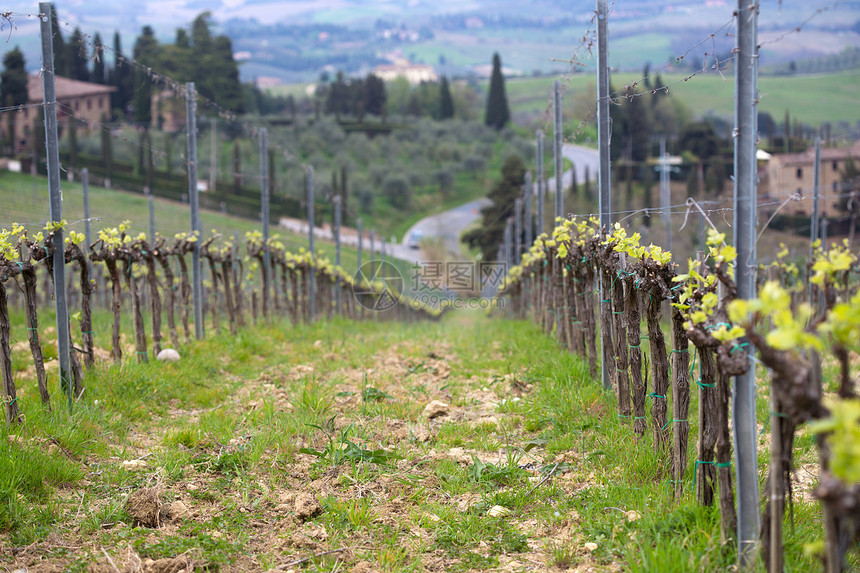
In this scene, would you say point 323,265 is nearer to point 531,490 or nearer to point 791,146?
point 531,490

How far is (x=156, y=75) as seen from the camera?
976 cm

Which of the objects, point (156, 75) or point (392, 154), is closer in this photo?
point (156, 75)

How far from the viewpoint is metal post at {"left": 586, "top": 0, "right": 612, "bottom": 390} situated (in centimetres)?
645

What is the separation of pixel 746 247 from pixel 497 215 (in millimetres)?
36511

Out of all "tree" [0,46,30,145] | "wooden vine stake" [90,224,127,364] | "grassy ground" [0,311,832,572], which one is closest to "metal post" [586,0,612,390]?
"grassy ground" [0,311,832,572]

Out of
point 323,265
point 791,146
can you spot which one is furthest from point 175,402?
point 791,146

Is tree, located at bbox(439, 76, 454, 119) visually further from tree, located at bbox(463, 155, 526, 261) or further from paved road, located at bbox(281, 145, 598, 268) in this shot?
tree, located at bbox(463, 155, 526, 261)

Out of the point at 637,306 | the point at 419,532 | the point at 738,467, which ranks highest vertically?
the point at 637,306

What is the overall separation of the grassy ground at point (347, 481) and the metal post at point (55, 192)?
45cm

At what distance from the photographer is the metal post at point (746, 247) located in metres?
3.49

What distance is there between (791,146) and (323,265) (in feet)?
118

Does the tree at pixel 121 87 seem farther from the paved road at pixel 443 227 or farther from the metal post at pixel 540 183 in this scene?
the metal post at pixel 540 183

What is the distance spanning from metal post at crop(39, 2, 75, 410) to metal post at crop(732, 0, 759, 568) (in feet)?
18.7
